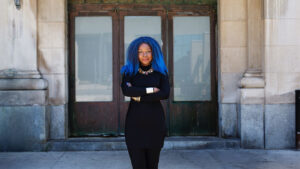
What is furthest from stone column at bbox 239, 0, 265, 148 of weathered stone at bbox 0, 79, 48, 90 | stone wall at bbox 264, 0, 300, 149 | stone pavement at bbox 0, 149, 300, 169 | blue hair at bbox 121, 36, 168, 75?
weathered stone at bbox 0, 79, 48, 90

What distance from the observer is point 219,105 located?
8.12 m

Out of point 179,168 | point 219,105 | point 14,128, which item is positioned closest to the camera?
point 179,168

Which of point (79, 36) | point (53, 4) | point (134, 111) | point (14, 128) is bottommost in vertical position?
point (14, 128)

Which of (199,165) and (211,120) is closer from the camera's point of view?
(199,165)

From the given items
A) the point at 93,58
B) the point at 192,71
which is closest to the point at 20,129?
the point at 93,58

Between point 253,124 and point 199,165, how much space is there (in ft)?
6.53

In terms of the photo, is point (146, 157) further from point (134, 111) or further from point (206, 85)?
point (206, 85)

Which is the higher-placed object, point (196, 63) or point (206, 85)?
point (196, 63)

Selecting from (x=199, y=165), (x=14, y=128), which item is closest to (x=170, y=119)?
(x=199, y=165)

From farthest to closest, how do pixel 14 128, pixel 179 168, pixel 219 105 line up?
pixel 219 105, pixel 14 128, pixel 179 168

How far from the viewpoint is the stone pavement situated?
6258mm

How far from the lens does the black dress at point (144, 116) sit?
3.84 m

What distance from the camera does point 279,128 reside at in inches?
297

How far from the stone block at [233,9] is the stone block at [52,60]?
3.79m
